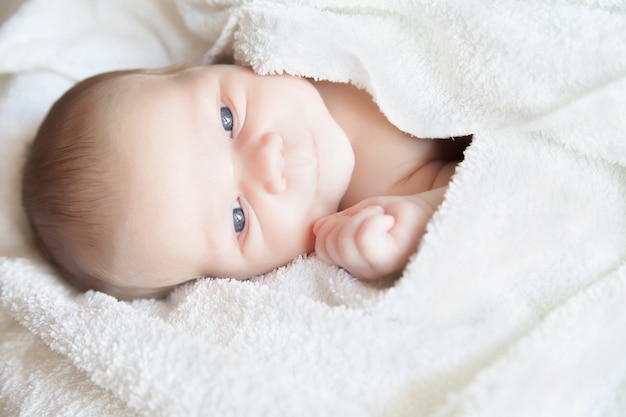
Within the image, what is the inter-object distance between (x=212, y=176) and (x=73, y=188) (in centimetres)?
24

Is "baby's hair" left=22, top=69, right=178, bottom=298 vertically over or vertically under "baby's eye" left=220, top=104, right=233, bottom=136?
under

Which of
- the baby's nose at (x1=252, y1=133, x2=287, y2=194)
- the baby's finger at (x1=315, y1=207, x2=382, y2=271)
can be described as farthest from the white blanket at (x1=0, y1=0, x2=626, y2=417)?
the baby's nose at (x1=252, y1=133, x2=287, y2=194)

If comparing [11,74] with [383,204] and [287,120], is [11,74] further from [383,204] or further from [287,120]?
[383,204]

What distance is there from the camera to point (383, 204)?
39.4 inches

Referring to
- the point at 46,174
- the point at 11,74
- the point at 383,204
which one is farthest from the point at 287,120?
the point at 11,74

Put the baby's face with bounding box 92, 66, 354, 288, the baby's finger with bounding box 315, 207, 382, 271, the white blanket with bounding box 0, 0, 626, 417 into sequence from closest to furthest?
the white blanket with bounding box 0, 0, 626, 417, the baby's finger with bounding box 315, 207, 382, 271, the baby's face with bounding box 92, 66, 354, 288

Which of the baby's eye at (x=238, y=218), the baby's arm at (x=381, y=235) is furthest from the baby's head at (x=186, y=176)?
the baby's arm at (x=381, y=235)

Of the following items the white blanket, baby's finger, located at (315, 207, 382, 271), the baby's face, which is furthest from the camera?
the baby's face

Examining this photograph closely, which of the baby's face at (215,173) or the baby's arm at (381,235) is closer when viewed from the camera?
the baby's arm at (381,235)

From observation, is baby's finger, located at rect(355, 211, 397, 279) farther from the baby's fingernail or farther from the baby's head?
the baby's head

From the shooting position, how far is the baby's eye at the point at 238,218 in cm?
110

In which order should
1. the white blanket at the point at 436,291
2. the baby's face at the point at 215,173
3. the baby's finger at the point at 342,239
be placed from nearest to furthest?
the white blanket at the point at 436,291 < the baby's finger at the point at 342,239 < the baby's face at the point at 215,173

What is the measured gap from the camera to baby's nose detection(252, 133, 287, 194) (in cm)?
104

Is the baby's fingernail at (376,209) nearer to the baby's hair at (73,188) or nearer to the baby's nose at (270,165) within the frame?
the baby's nose at (270,165)
